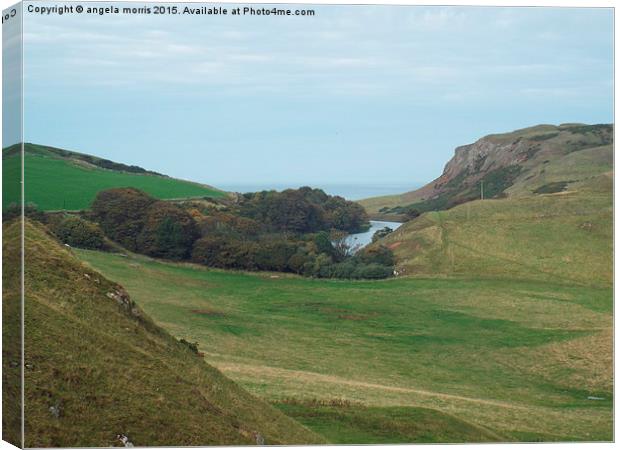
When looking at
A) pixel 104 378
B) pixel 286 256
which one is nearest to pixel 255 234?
pixel 286 256

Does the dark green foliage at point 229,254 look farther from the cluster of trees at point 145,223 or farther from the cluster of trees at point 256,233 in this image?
the cluster of trees at point 145,223

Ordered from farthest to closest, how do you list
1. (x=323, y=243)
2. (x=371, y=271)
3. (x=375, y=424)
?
(x=371, y=271) → (x=323, y=243) → (x=375, y=424)

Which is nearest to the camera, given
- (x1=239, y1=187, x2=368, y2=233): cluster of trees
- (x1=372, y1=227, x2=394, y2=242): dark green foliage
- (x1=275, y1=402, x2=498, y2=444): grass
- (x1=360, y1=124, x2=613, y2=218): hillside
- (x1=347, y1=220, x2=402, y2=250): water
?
(x1=275, y1=402, x2=498, y2=444): grass

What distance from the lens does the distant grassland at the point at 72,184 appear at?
17172mm

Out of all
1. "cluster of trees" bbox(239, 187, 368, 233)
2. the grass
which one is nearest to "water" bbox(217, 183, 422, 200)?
"cluster of trees" bbox(239, 187, 368, 233)

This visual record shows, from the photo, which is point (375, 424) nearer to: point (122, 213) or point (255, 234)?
point (255, 234)

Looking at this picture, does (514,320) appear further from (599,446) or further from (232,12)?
(232,12)

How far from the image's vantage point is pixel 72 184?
58.3ft

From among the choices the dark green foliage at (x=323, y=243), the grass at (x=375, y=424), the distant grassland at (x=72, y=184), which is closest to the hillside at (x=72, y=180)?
the distant grassland at (x=72, y=184)

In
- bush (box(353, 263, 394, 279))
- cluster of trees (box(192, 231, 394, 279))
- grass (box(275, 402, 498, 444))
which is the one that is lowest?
grass (box(275, 402, 498, 444))

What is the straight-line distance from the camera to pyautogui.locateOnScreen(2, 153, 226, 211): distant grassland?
17.2 m

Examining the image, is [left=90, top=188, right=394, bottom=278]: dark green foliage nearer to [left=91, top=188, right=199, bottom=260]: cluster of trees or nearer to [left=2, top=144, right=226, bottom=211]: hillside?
[left=91, top=188, right=199, bottom=260]: cluster of trees

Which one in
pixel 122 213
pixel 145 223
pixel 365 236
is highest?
pixel 122 213

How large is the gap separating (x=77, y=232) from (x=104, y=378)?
9.26ft
